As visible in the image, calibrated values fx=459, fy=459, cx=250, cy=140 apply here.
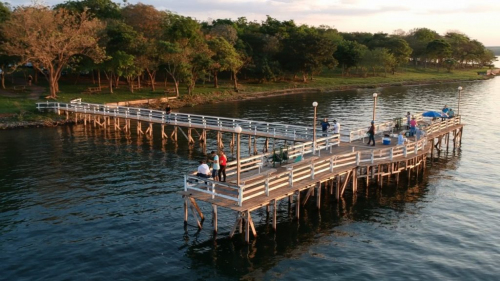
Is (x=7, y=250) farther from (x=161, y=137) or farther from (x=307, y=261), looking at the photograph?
(x=161, y=137)

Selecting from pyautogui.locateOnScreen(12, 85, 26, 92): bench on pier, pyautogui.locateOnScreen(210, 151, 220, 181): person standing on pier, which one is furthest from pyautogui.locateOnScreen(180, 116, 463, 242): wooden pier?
pyautogui.locateOnScreen(12, 85, 26, 92): bench on pier

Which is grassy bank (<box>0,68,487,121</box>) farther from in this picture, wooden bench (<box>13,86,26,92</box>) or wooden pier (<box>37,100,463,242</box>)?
wooden pier (<box>37,100,463,242</box>)

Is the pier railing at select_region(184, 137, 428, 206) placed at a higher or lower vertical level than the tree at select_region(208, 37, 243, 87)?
lower

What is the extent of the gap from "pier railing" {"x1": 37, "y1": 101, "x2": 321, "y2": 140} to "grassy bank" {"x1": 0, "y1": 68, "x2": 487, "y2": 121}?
4796 mm

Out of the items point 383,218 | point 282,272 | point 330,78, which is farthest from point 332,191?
point 330,78

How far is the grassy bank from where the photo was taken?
213 feet

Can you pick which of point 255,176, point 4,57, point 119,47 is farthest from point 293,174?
point 4,57

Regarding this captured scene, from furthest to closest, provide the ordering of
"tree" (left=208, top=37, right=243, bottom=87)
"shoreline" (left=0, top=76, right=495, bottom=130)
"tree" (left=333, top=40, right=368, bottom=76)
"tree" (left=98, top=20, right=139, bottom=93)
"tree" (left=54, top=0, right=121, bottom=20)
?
1. "tree" (left=333, top=40, right=368, bottom=76)
2. "tree" (left=54, top=0, right=121, bottom=20)
3. "tree" (left=208, top=37, right=243, bottom=87)
4. "tree" (left=98, top=20, right=139, bottom=93)
5. "shoreline" (left=0, top=76, right=495, bottom=130)

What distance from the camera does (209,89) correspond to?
3568 inches

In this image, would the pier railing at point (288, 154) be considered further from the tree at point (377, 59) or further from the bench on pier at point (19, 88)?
the tree at point (377, 59)

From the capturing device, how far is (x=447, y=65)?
152000 millimetres

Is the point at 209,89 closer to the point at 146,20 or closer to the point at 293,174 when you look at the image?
the point at 146,20

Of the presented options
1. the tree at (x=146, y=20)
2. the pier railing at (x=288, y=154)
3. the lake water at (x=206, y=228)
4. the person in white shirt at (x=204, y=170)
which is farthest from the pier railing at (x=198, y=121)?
the tree at (x=146, y=20)

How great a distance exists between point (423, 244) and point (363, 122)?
126ft
